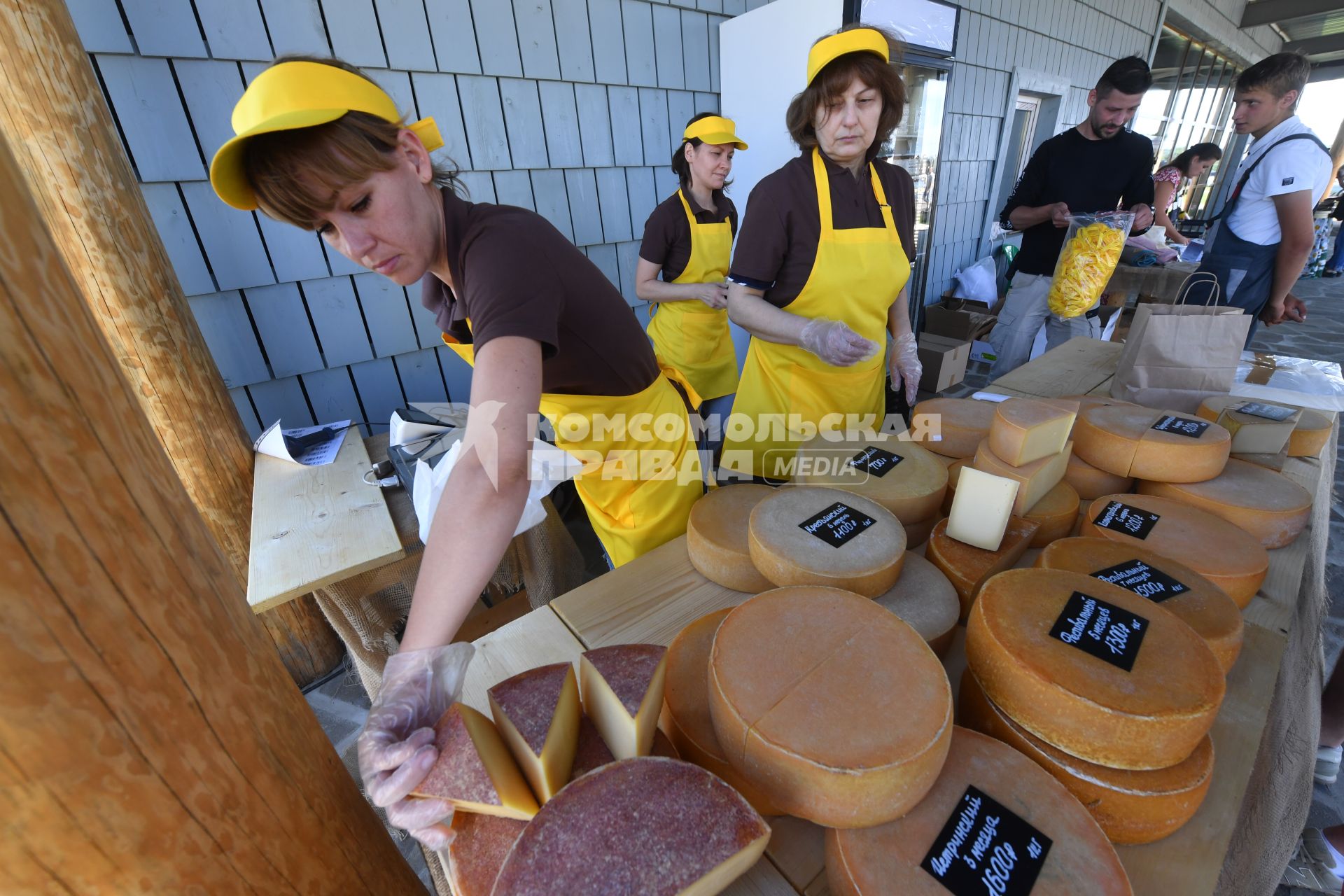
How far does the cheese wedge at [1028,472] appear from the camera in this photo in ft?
3.44

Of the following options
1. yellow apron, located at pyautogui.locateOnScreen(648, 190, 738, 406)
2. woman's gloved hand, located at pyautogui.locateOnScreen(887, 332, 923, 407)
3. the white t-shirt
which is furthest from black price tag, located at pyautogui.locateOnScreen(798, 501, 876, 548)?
the white t-shirt

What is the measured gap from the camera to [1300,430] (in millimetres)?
1445

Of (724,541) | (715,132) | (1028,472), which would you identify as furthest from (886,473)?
(715,132)

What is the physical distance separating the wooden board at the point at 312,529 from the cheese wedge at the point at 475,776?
3.80 feet

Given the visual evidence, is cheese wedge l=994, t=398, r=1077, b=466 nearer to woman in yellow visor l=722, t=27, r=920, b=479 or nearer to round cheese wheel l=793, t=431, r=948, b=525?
round cheese wheel l=793, t=431, r=948, b=525

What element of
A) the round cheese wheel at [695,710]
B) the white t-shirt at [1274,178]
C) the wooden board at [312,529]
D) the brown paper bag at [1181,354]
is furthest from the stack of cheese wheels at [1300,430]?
the wooden board at [312,529]

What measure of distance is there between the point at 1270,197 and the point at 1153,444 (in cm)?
273

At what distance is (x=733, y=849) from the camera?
512 mm

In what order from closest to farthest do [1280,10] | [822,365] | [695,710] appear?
1. [695,710]
2. [822,365]
3. [1280,10]

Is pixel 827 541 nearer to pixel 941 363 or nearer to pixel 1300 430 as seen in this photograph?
pixel 1300 430

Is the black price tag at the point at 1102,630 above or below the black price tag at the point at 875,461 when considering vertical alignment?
above

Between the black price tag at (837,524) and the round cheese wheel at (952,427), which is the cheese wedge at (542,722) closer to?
the black price tag at (837,524)

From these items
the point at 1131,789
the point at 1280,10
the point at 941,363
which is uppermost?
the point at 1280,10

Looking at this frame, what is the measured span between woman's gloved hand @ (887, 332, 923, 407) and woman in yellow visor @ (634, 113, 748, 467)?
2.97 ft
